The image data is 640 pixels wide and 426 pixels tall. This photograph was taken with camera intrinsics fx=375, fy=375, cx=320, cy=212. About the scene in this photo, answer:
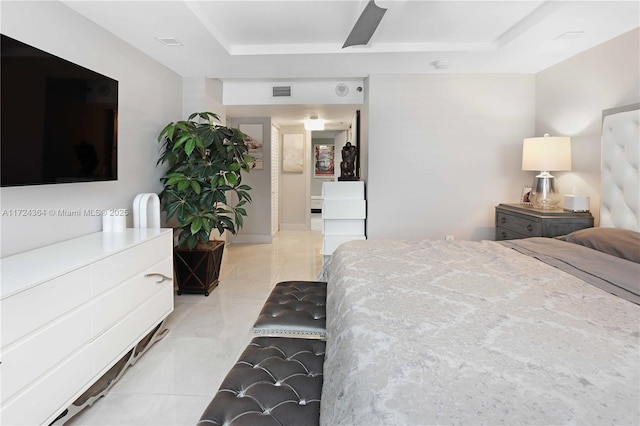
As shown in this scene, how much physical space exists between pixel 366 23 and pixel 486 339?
2053 millimetres

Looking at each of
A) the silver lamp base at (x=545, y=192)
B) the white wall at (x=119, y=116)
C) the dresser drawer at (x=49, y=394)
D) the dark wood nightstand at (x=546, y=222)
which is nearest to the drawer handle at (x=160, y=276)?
the white wall at (x=119, y=116)

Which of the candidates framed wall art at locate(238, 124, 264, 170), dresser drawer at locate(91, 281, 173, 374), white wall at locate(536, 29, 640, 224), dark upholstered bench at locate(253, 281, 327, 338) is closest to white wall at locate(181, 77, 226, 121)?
dresser drawer at locate(91, 281, 173, 374)

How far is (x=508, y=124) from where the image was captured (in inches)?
165

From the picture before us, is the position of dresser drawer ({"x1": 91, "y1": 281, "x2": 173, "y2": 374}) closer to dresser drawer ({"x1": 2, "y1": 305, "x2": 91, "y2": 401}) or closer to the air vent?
dresser drawer ({"x1": 2, "y1": 305, "x2": 91, "y2": 401})

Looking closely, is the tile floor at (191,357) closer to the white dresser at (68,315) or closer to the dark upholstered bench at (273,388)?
the white dresser at (68,315)

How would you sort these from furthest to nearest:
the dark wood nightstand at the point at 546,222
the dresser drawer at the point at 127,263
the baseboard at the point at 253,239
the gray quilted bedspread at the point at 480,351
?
the baseboard at the point at 253,239
the dark wood nightstand at the point at 546,222
the dresser drawer at the point at 127,263
the gray quilted bedspread at the point at 480,351

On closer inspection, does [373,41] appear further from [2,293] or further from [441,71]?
[2,293]

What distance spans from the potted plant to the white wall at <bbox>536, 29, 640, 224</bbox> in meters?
3.10

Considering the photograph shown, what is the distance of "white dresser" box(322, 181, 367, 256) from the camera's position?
427 cm

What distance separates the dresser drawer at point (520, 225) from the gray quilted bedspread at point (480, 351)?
1477 millimetres

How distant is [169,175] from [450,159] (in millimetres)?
2987

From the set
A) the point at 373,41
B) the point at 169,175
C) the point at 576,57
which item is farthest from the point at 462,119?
the point at 169,175

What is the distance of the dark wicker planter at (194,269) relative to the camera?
147 inches

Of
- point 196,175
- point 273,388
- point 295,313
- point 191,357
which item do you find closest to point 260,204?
point 196,175
